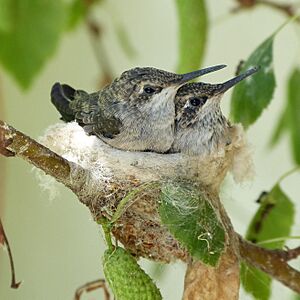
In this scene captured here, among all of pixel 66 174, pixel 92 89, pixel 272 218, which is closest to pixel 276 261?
pixel 272 218

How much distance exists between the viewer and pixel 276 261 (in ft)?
3.82

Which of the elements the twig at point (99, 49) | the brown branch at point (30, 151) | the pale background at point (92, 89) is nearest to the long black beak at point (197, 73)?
the brown branch at point (30, 151)

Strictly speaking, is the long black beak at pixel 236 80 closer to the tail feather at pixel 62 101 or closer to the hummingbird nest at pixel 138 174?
the hummingbird nest at pixel 138 174

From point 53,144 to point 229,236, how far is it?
0.37 metres

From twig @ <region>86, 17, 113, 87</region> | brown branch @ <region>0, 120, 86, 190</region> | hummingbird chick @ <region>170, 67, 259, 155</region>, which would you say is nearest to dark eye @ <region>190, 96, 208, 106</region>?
hummingbird chick @ <region>170, 67, 259, 155</region>

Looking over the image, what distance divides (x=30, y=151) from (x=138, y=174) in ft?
1.23

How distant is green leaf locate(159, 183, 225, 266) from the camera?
0.95 metres

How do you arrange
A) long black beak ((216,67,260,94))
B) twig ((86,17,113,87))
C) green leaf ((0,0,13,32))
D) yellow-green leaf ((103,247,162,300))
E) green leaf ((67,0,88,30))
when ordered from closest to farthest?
yellow-green leaf ((103,247,162,300)), long black beak ((216,67,260,94)), green leaf ((0,0,13,32)), green leaf ((67,0,88,30)), twig ((86,17,113,87))

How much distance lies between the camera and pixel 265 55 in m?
1.25

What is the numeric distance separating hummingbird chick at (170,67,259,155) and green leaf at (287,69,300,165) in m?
0.14

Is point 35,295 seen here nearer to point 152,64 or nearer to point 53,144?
point 53,144

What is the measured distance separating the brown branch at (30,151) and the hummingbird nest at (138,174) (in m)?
0.08

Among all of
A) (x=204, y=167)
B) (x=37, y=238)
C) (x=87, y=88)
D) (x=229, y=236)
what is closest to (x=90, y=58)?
(x=87, y=88)

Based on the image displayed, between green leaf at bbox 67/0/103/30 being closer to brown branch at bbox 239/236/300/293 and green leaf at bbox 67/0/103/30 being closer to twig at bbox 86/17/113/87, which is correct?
twig at bbox 86/17/113/87
